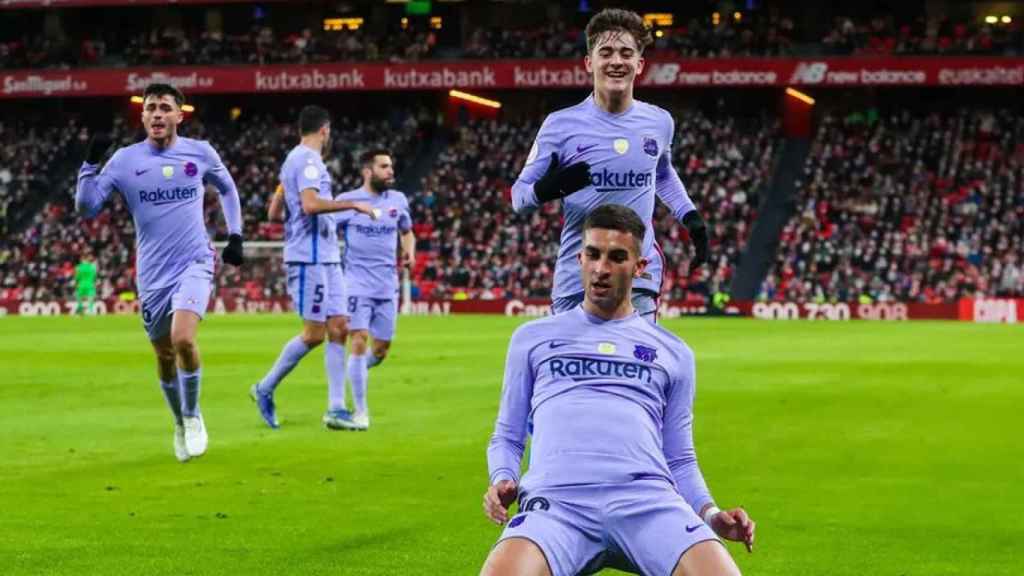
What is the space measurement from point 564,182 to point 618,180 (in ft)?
2.85

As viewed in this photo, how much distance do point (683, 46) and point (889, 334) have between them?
24.8 meters

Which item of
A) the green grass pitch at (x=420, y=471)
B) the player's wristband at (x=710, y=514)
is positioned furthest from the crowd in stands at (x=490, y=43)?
the player's wristband at (x=710, y=514)

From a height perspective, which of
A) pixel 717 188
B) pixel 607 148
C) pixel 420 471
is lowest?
pixel 420 471

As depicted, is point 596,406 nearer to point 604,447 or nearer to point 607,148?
point 604,447

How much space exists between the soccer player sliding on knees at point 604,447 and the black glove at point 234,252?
6.80 m

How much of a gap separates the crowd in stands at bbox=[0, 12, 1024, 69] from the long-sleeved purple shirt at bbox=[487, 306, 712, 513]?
165 feet

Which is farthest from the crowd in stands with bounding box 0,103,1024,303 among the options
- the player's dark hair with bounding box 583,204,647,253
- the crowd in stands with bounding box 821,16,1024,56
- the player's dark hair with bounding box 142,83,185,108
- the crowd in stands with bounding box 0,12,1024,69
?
the player's dark hair with bounding box 583,204,647,253

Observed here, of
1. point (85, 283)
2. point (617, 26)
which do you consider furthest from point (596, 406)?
point (85, 283)

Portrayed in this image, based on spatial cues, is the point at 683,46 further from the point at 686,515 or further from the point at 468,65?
the point at 686,515

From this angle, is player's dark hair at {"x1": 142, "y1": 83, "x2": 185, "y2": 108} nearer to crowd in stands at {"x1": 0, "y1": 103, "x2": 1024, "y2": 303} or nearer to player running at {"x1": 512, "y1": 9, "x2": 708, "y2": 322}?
player running at {"x1": 512, "y1": 9, "x2": 708, "y2": 322}

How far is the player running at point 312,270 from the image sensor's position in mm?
14766

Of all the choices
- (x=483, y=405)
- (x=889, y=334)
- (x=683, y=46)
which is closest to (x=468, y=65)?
(x=683, y=46)

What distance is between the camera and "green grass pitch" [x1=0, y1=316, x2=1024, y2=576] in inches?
337

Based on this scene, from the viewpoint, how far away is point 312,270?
15086 millimetres
